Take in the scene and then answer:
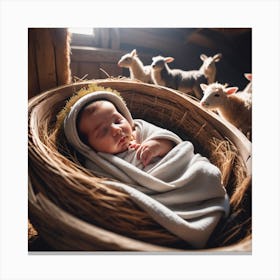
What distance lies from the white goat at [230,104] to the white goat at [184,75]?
0.04 meters

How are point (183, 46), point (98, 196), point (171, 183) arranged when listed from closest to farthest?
point (98, 196) < point (171, 183) < point (183, 46)

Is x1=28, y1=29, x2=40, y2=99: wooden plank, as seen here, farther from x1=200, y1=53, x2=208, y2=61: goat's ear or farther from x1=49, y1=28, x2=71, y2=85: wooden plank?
x1=200, y1=53, x2=208, y2=61: goat's ear

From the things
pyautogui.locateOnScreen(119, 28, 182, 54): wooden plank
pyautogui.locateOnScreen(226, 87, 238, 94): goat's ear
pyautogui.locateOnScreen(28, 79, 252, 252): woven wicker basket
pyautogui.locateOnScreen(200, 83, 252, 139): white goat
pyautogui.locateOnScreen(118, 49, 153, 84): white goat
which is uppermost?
Answer: pyautogui.locateOnScreen(119, 28, 182, 54): wooden plank

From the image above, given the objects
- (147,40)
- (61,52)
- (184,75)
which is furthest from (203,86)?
(61,52)

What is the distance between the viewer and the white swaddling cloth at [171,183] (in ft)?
3.31

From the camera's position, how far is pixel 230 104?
1.23 metres

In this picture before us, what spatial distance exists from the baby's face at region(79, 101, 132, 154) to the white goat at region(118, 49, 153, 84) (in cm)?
18

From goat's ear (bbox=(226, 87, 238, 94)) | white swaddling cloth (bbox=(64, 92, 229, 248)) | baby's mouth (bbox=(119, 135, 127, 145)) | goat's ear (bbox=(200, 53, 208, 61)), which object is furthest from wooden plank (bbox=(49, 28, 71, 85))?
goat's ear (bbox=(226, 87, 238, 94))

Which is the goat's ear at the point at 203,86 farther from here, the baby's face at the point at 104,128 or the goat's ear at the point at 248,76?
the baby's face at the point at 104,128

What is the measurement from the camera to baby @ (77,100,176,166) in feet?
3.86

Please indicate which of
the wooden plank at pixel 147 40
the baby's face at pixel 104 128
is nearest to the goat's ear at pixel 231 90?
the wooden plank at pixel 147 40

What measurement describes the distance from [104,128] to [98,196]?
0.29 meters

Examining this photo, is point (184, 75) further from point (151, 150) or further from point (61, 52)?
point (61, 52)
